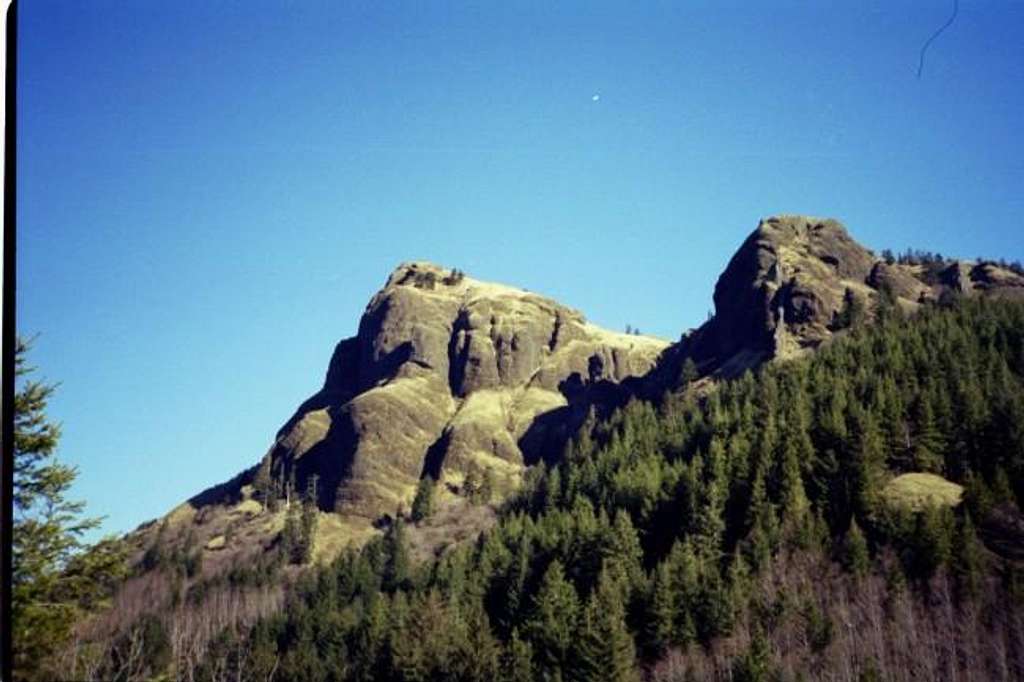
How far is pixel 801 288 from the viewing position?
16800cm

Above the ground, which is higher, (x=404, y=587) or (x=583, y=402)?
(x=583, y=402)


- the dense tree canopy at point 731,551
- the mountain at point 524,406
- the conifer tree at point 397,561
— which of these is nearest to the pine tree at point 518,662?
the dense tree canopy at point 731,551

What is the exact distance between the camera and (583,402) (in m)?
197

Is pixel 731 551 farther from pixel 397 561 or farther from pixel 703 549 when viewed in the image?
pixel 397 561

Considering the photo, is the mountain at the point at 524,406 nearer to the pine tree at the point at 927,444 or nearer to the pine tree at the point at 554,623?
the pine tree at the point at 927,444

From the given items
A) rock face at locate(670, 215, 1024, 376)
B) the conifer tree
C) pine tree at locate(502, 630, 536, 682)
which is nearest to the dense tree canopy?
pine tree at locate(502, 630, 536, 682)

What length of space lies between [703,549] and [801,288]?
102 metres

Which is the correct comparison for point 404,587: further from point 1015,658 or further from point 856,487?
point 1015,658

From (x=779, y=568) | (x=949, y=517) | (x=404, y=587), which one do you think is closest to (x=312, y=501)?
(x=404, y=587)

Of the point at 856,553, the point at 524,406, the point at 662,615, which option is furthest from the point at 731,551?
the point at 524,406

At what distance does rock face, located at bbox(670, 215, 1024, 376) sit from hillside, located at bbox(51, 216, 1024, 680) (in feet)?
5.90

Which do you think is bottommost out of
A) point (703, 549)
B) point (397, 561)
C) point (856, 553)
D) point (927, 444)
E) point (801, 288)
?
point (856, 553)

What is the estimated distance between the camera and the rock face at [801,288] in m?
164

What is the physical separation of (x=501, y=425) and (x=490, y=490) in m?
37.0
